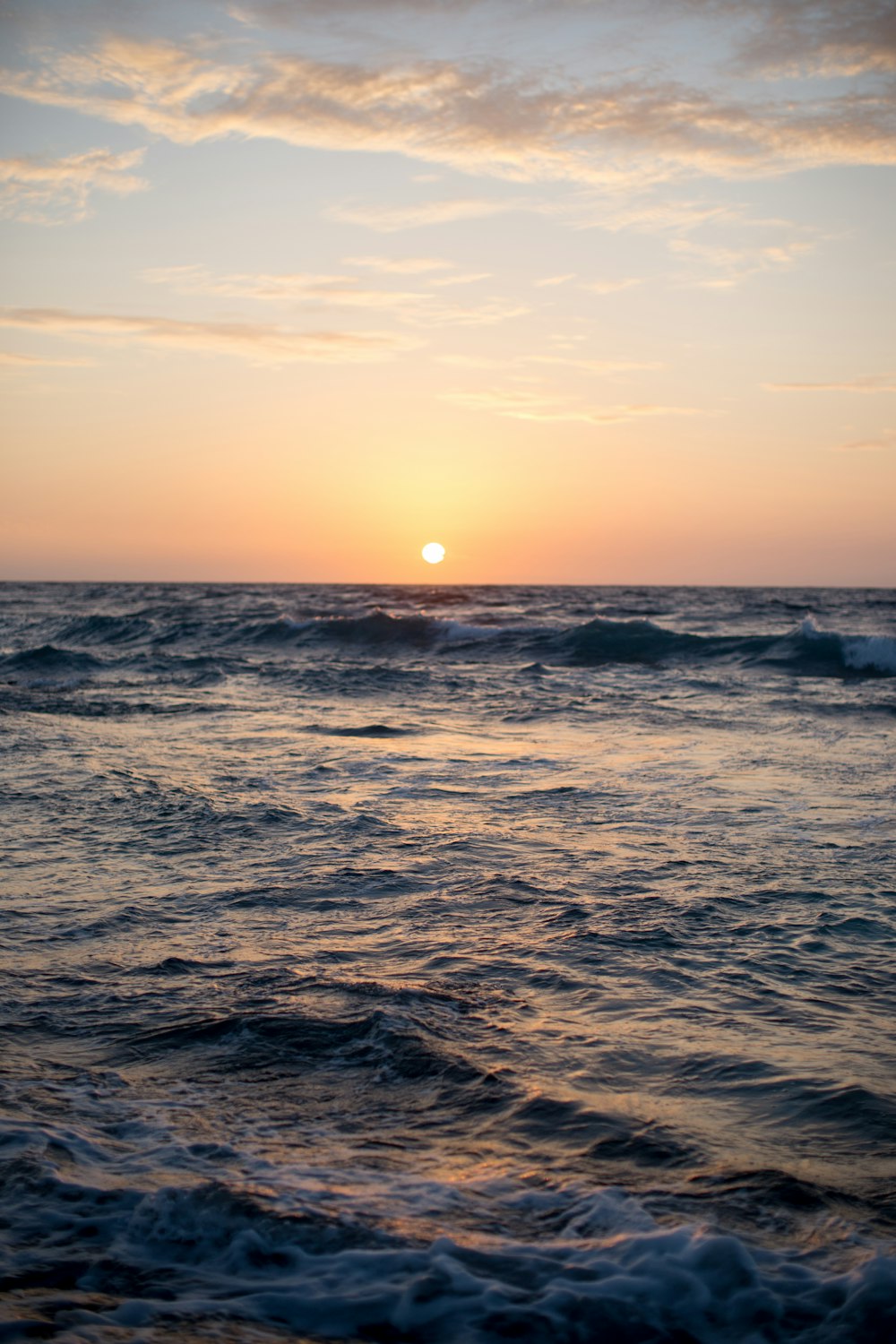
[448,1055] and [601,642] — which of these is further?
[601,642]

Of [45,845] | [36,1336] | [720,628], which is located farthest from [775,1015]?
[720,628]

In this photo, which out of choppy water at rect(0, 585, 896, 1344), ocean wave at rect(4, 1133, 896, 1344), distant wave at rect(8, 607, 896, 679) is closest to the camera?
ocean wave at rect(4, 1133, 896, 1344)

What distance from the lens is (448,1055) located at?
11.1 feet

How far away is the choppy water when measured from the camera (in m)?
2.39

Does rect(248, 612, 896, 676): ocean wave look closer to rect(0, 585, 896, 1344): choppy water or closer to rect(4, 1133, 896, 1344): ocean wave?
rect(0, 585, 896, 1344): choppy water

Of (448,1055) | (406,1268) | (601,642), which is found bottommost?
(406,1268)

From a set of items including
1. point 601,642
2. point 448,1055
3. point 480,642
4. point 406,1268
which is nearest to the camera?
point 406,1268

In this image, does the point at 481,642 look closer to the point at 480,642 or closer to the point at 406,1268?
the point at 480,642

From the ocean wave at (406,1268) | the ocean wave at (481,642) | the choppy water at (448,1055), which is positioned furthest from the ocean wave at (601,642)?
the ocean wave at (406,1268)

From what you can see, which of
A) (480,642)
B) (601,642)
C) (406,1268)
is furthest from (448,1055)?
(480,642)

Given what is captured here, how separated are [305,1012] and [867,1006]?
2.16 m

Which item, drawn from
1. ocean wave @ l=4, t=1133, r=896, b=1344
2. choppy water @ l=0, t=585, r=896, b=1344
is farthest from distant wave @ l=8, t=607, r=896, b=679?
ocean wave @ l=4, t=1133, r=896, b=1344

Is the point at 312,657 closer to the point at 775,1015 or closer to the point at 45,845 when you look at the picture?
the point at 45,845

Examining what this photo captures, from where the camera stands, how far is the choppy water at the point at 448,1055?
7.84ft
